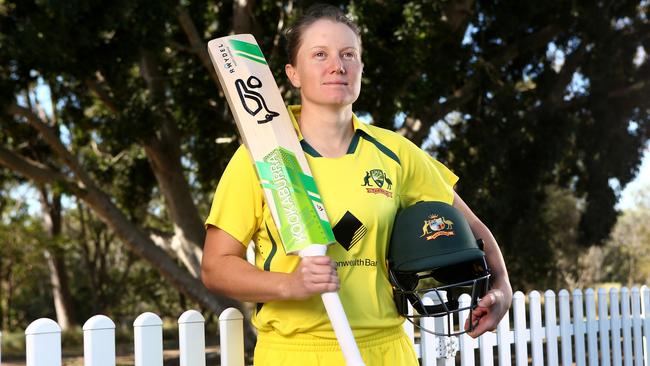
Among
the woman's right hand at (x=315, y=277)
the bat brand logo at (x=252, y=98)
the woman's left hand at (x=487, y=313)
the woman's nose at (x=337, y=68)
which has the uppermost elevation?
the woman's nose at (x=337, y=68)

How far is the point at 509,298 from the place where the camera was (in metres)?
2.75

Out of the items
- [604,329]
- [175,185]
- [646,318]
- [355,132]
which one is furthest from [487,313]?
[175,185]

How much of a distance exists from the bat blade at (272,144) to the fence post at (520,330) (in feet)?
9.71

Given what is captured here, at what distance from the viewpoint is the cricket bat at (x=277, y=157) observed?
2281mm

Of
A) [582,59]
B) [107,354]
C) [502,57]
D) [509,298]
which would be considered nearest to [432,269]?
[509,298]

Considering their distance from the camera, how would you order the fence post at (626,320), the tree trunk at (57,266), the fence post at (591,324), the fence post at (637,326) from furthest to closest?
the tree trunk at (57,266)
the fence post at (637,326)
the fence post at (626,320)
the fence post at (591,324)

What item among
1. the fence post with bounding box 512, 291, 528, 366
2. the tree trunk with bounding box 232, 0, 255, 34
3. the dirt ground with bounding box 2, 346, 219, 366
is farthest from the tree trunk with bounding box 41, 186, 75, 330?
the fence post with bounding box 512, 291, 528, 366

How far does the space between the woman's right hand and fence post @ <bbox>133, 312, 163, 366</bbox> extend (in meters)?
0.78

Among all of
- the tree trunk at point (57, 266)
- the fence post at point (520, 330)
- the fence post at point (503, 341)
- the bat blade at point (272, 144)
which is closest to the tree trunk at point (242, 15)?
the fence post at point (520, 330)

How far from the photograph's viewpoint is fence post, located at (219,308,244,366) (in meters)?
2.97

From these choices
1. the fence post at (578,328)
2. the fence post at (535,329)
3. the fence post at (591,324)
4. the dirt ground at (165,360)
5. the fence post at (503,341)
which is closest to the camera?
the fence post at (503,341)

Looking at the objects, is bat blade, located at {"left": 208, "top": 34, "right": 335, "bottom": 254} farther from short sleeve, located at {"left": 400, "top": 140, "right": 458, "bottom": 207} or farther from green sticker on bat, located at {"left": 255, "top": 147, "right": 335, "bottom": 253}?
short sleeve, located at {"left": 400, "top": 140, "right": 458, "bottom": 207}

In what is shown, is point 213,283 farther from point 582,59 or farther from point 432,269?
point 582,59

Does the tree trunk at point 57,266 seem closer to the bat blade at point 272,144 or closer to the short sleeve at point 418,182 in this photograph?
the bat blade at point 272,144
